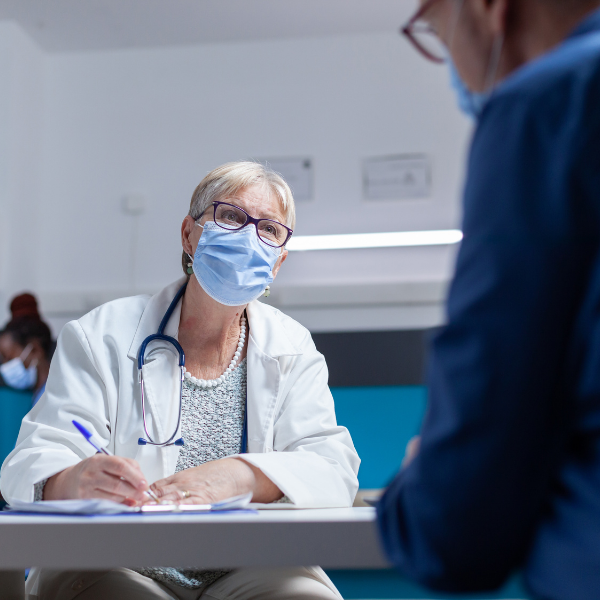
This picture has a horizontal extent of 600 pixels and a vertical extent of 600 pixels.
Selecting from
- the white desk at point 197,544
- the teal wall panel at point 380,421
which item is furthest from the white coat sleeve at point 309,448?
the teal wall panel at point 380,421

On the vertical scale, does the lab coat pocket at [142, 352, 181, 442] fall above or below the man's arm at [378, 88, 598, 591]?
below

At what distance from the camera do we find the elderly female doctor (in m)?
1.10

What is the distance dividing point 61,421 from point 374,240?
245 cm

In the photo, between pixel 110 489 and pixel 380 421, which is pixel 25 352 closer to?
pixel 380 421

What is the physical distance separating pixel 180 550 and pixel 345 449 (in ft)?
2.46

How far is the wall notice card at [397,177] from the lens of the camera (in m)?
3.49

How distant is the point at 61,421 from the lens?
1.24 metres

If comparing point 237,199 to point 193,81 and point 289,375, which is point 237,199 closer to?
point 289,375

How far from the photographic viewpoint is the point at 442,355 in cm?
47

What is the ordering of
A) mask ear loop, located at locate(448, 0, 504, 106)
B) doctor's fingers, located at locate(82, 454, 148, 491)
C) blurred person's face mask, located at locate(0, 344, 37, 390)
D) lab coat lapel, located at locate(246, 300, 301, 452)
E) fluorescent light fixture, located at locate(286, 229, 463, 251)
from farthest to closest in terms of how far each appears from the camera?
1. fluorescent light fixture, located at locate(286, 229, 463, 251)
2. blurred person's face mask, located at locate(0, 344, 37, 390)
3. lab coat lapel, located at locate(246, 300, 301, 452)
4. doctor's fingers, located at locate(82, 454, 148, 491)
5. mask ear loop, located at locate(448, 0, 504, 106)

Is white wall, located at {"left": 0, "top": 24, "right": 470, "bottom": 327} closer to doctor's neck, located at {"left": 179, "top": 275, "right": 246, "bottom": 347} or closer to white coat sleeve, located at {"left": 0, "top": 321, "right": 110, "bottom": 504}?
doctor's neck, located at {"left": 179, "top": 275, "right": 246, "bottom": 347}

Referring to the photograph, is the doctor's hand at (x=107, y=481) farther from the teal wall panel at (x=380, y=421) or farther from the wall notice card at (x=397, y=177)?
the wall notice card at (x=397, y=177)

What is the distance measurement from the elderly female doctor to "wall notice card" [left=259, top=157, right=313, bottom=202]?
191cm

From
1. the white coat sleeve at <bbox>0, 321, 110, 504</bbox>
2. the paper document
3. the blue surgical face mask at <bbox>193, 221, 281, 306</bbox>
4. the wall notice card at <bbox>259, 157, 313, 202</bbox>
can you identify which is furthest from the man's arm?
the wall notice card at <bbox>259, 157, 313, 202</bbox>
